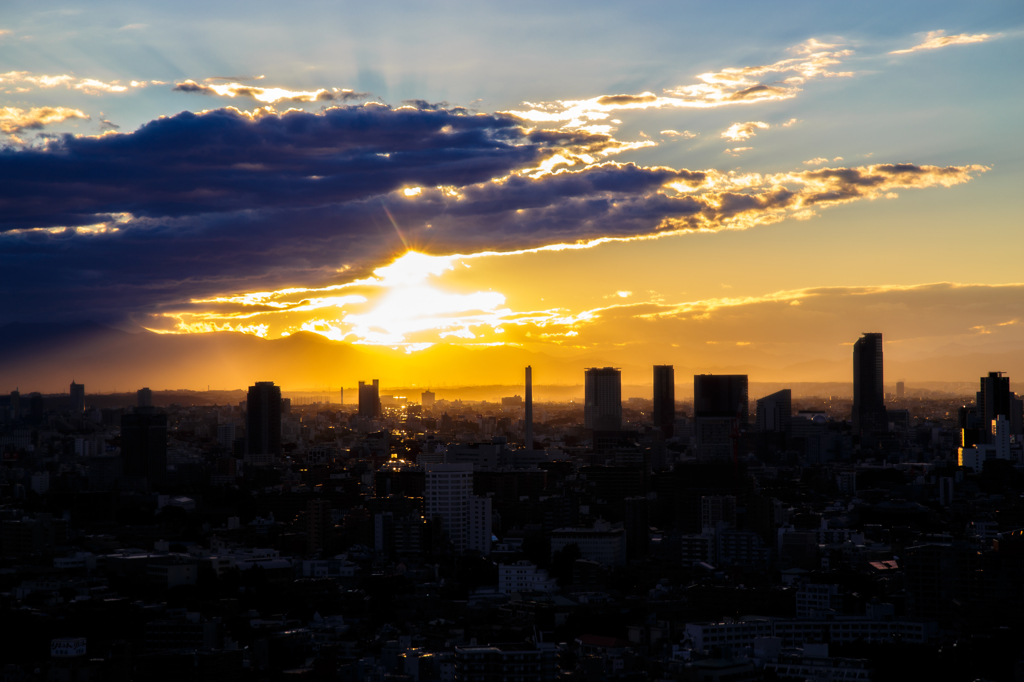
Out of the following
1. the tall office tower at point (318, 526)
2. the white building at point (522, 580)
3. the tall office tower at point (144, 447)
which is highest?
the tall office tower at point (144, 447)

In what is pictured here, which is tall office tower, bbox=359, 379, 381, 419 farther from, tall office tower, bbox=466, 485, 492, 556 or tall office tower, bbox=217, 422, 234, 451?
tall office tower, bbox=466, 485, 492, 556

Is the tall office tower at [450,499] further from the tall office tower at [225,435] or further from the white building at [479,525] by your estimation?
the tall office tower at [225,435]

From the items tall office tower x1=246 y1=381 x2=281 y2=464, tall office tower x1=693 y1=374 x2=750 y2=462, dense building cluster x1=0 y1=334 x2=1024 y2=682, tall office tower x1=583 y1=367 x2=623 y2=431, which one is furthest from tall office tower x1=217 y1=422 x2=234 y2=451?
tall office tower x1=693 y1=374 x2=750 y2=462

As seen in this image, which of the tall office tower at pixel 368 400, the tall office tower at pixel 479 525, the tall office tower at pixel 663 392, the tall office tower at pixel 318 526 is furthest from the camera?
the tall office tower at pixel 368 400

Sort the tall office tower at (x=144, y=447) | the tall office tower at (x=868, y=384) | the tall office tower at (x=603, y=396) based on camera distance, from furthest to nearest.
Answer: the tall office tower at (x=603, y=396)
the tall office tower at (x=868, y=384)
the tall office tower at (x=144, y=447)

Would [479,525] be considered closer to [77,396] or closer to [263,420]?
[263,420]

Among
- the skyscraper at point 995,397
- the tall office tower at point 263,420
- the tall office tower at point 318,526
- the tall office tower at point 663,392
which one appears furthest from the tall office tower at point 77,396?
the tall office tower at point 318,526
